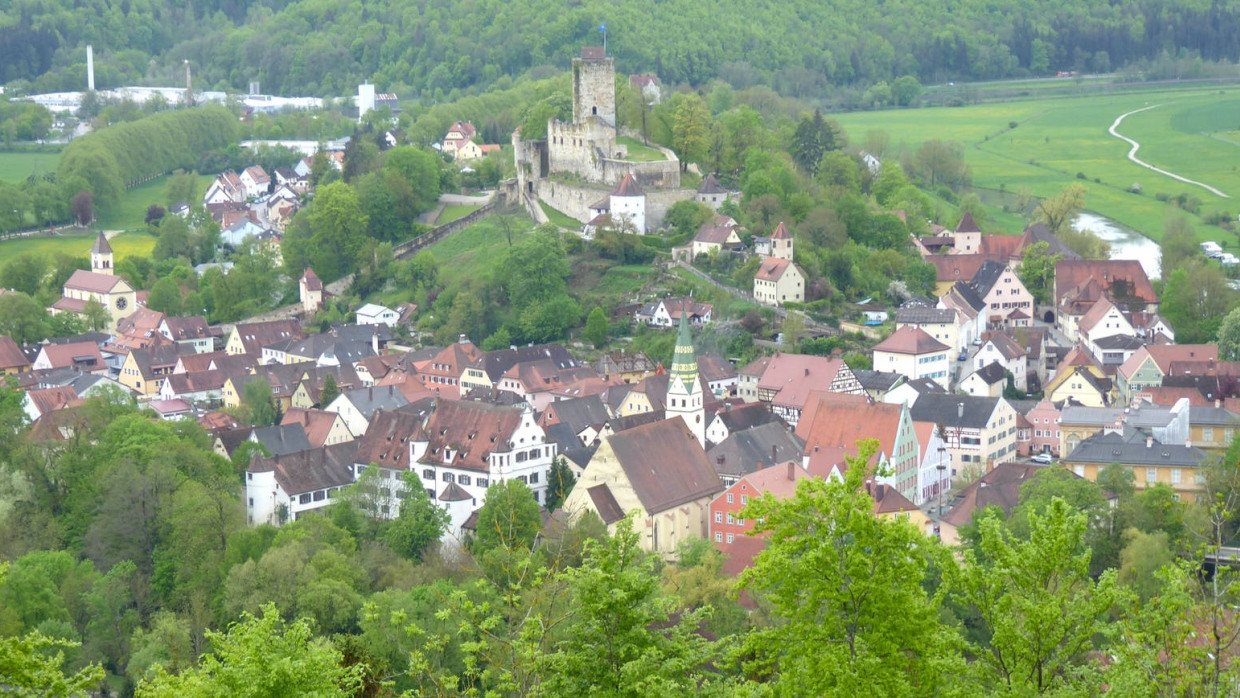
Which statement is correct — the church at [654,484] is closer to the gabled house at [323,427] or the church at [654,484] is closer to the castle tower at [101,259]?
the gabled house at [323,427]

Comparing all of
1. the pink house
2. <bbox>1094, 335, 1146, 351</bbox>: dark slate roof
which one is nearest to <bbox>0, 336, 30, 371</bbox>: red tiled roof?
the pink house

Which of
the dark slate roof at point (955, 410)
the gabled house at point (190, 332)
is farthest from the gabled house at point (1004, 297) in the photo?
the gabled house at point (190, 332)

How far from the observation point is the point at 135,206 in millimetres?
113875

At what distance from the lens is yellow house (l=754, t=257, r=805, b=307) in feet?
226

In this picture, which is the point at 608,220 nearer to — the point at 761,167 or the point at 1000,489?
the point at 761,167

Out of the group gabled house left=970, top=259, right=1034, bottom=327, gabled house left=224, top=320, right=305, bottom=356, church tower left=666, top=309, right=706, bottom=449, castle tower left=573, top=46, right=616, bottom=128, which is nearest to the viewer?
church tower left=666, top=309, right=706, bottom=449

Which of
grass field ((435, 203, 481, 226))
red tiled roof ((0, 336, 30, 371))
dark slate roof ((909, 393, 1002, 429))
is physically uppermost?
dark slate roof ((909, 393, 1002, 429))

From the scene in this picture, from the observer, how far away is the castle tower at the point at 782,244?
70.8m

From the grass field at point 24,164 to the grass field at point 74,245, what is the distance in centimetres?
1374

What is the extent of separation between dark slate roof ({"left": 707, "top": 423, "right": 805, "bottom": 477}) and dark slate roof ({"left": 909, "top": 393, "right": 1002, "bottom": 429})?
496cm

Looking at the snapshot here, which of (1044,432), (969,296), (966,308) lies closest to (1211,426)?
(1044,432)

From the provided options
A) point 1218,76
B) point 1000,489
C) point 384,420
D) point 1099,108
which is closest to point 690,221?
point 384,420

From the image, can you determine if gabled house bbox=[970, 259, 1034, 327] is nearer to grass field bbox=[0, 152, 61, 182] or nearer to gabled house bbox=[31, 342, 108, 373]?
gabled house bbox=[31, 342, 108, 373]

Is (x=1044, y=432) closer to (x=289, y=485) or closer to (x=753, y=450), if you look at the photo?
(x=753, y=450)
